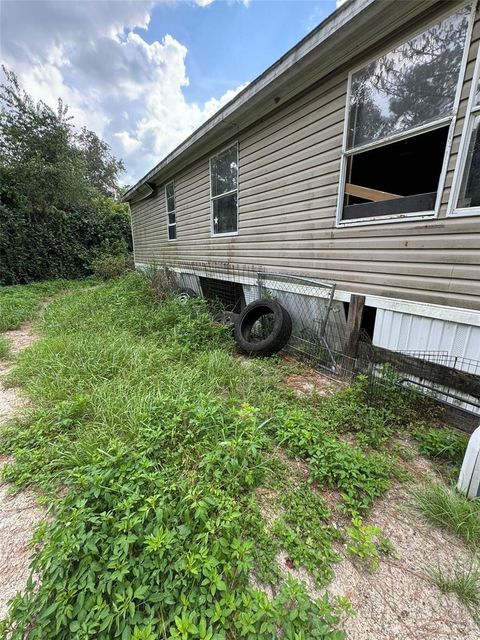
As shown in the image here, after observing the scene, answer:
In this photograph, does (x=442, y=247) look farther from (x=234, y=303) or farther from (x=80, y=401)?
(x=234, y=303)

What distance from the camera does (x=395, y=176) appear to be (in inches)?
129

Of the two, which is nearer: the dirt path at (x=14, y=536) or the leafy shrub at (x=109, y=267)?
the dirt path at (x=14, y=536)

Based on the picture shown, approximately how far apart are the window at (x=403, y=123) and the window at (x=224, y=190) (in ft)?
→ 7.61

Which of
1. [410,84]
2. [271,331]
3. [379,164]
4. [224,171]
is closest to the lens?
[410,84]

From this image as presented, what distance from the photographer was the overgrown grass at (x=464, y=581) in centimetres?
110

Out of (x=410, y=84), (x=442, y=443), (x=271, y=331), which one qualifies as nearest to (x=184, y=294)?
(x=271, y=331)

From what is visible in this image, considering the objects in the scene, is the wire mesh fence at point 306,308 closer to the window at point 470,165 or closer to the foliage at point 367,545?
the window at point 470,165

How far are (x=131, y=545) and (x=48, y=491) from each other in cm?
76

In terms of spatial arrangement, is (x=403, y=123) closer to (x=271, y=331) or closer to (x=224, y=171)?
(x=271, y=331)

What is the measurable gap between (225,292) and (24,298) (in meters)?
5.64

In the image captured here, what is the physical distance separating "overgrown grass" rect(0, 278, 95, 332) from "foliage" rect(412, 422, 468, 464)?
6.36 metres

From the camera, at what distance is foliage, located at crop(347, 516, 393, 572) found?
4.09 ft

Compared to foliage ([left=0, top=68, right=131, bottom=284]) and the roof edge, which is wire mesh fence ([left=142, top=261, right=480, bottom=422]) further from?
foliage ([left=0, top=68, right=131, bottom=284])

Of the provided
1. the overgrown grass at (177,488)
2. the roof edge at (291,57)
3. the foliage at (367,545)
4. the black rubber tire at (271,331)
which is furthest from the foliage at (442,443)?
the roof edge at (291,57)
